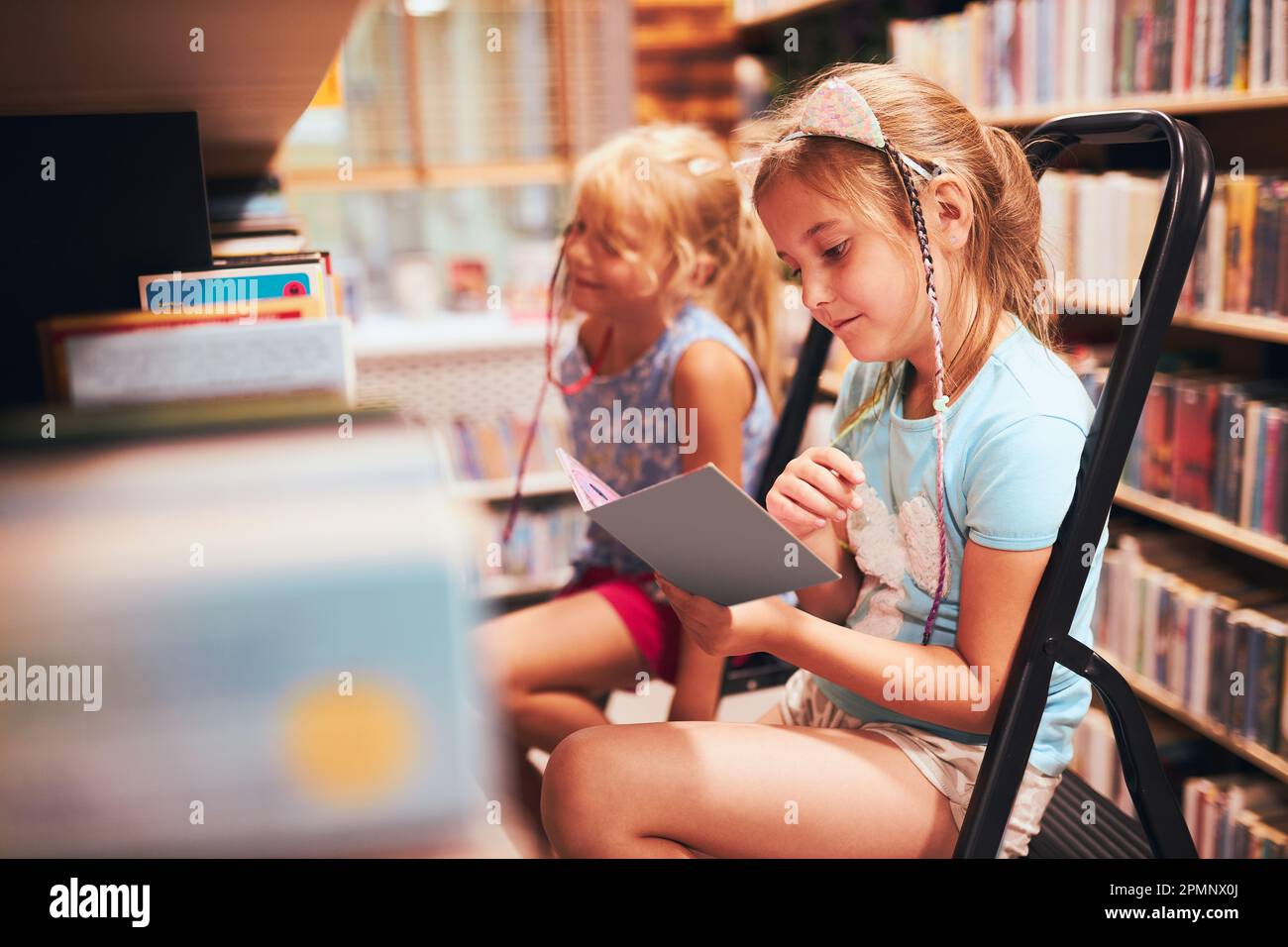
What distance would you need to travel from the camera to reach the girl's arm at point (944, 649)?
827 mm

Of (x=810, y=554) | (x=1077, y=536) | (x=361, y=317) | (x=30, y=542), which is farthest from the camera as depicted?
(x=361, y=317)

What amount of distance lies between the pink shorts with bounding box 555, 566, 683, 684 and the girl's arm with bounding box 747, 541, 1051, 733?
1.84ft

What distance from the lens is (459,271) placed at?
3.33m

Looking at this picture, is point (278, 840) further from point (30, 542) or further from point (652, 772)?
point (652, 772)

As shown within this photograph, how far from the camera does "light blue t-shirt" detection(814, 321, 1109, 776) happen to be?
822 mm

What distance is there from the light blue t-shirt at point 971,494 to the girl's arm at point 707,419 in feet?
0.75

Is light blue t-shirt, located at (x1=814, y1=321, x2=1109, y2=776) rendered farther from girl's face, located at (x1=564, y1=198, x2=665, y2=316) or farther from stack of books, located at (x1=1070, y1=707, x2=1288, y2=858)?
stack of books, located at (x1=1070, y1=707, x2=1288, y2=858)

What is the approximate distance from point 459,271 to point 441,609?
300 centimetres

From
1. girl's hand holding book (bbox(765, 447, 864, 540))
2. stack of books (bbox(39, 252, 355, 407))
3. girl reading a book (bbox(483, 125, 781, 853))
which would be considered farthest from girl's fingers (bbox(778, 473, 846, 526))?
girl reading a book (bbox(483, 125, 781, 853))

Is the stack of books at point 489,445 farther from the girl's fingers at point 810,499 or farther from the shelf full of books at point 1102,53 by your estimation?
the girl's fingers at point 810,499

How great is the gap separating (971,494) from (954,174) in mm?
250

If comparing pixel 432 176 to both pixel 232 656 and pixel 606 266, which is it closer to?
pixel 606 266

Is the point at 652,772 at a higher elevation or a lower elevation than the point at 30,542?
lower
